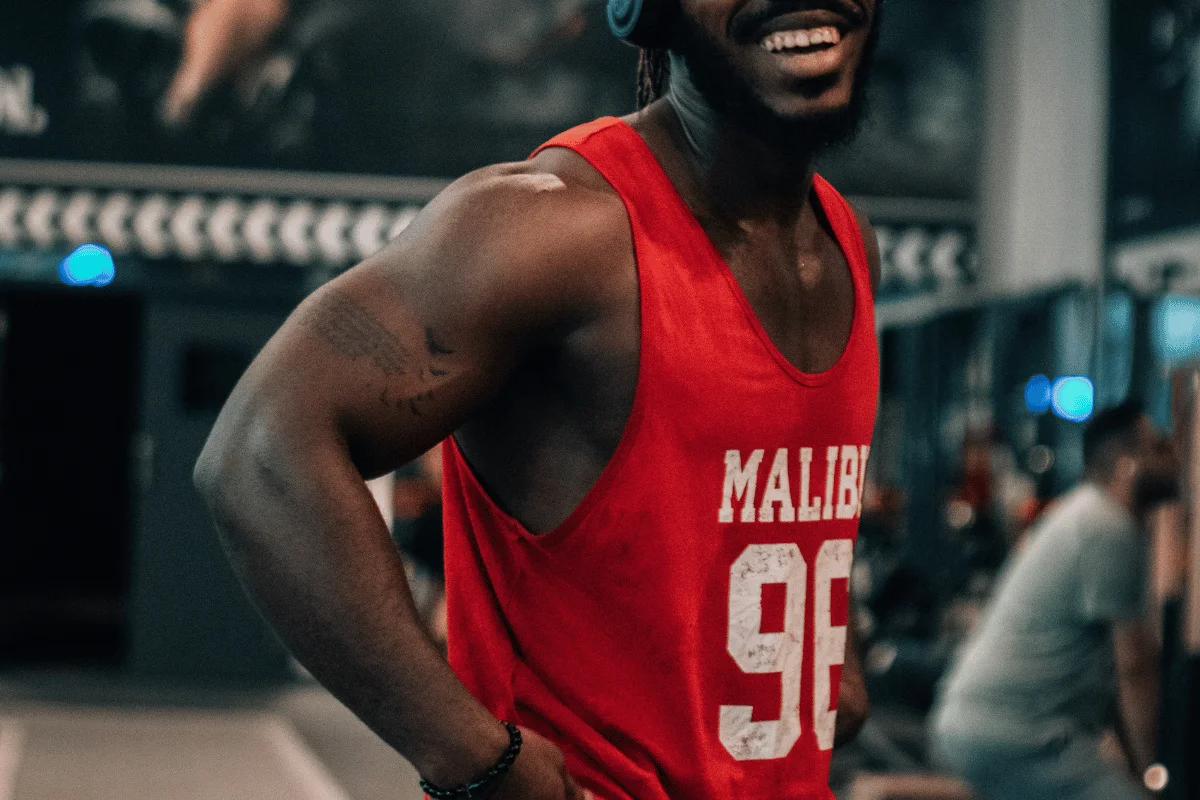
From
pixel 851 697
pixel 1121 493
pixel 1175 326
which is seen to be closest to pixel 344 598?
pixel 851 697

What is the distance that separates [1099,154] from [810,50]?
6.97 metres

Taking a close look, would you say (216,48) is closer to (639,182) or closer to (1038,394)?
(1038,394)

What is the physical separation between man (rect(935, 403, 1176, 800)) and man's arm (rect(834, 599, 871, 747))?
1.97m

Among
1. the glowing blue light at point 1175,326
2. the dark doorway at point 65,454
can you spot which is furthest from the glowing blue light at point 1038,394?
the dark doorway at point 65,454

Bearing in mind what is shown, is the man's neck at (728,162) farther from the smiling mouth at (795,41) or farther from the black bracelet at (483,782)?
the black bracelet at (483,782)

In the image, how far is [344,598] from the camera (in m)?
1.06

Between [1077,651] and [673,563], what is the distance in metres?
2.57

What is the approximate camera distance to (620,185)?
122 centimetres

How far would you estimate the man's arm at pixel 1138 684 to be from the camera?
333 centimetres

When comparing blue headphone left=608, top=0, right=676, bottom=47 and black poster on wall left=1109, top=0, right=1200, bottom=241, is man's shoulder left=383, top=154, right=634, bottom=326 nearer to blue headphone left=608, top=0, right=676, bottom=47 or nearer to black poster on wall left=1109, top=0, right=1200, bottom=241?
blue headphone left=608, top=0, right=676, bottom=47

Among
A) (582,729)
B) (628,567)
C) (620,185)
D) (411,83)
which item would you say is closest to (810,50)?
(620,185)

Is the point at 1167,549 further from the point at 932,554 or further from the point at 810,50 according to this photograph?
the point at 932,554

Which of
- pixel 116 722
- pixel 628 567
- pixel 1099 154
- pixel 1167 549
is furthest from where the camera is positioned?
pixel 1099 154

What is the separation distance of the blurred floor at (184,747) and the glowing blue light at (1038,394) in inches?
126
